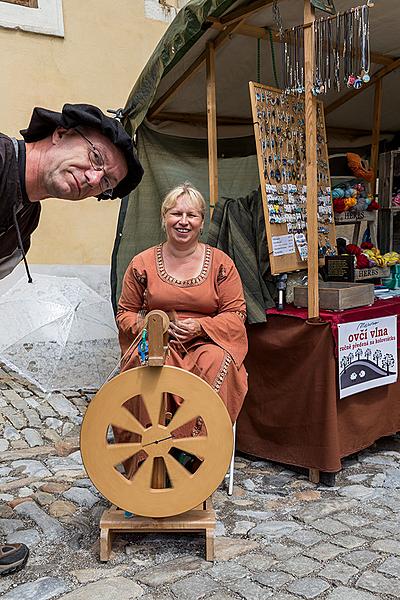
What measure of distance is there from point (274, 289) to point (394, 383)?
2.99 ft

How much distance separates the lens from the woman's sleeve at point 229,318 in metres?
3.11

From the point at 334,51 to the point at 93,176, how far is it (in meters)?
2.27

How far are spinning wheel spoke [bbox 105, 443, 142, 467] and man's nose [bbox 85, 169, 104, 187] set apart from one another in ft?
4.16

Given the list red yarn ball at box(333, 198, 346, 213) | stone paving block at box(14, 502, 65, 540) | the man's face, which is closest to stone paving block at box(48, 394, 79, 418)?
stone paving block at box(14, 502, 65, 540)

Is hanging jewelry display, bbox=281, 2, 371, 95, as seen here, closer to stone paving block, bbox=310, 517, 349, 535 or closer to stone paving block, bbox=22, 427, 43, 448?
stone paving block, bbox=310, 517, 349, 535

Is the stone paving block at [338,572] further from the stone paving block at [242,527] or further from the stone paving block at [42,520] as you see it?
the stone paving block at [42,520]

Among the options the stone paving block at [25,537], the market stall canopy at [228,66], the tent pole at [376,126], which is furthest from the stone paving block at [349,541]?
the tent pole at [376,126]

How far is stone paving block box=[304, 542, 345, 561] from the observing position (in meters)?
2.60

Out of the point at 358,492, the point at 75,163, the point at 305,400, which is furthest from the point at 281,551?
the point at 75,163

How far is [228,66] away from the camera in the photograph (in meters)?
4.20

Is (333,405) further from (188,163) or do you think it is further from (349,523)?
(188,163)

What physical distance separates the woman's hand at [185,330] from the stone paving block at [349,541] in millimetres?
1097

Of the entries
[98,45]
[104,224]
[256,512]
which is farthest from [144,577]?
[98,45]

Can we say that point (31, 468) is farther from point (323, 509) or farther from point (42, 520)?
point (323, 509)
